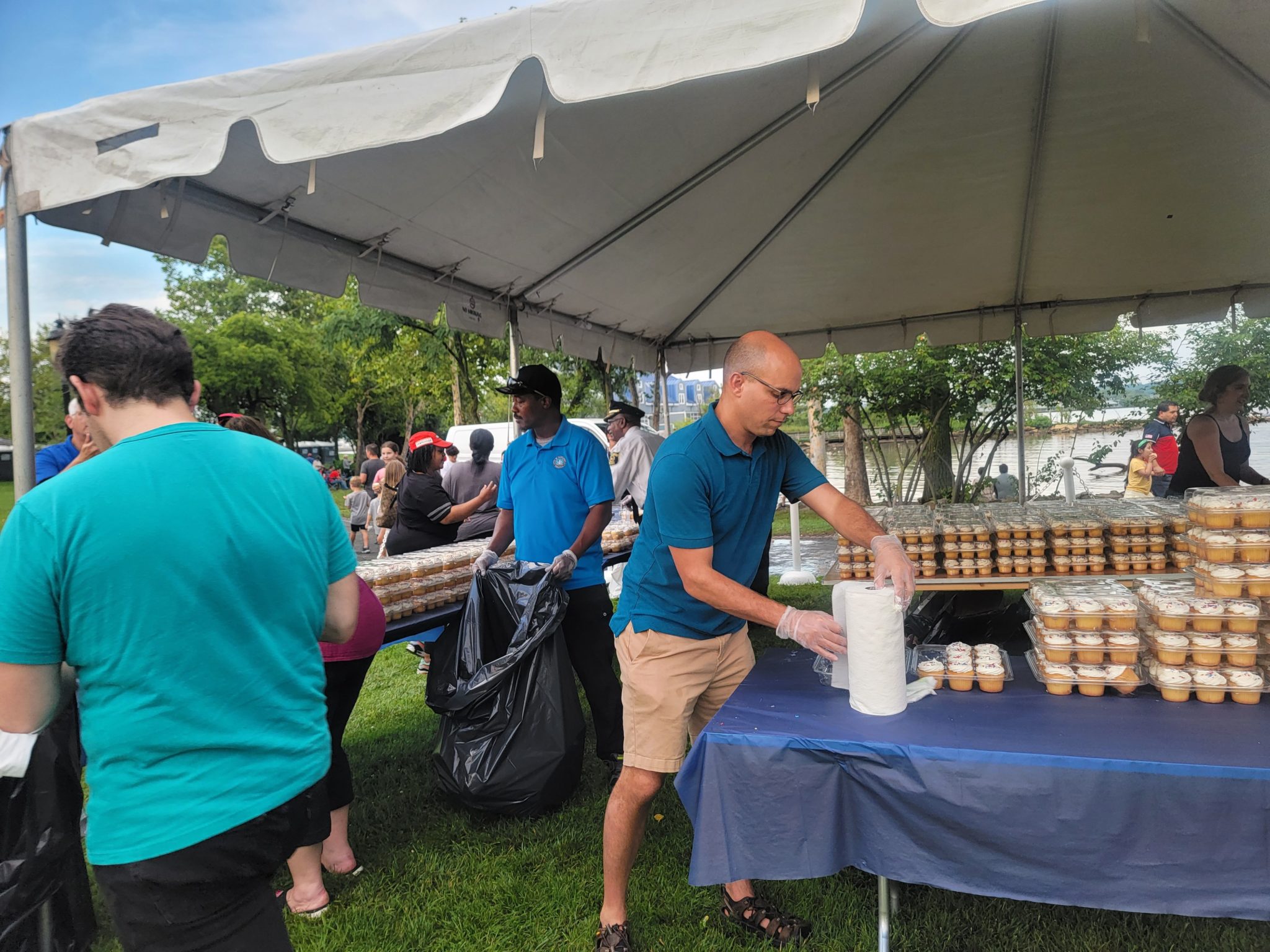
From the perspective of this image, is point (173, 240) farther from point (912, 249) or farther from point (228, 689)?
point (912, 249)

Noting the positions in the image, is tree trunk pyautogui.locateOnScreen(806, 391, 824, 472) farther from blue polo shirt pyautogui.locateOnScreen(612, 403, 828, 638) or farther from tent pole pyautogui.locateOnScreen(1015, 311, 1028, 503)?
blue polo shirt pyautogui.locateOnScreen(612, 403, 828, 638)

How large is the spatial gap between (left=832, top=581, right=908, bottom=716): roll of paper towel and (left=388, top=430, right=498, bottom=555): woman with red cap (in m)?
3.21

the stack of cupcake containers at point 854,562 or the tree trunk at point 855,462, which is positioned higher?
the tree trunk at point 855,462

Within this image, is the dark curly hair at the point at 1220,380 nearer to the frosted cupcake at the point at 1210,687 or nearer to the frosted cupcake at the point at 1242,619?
the frosted cupcake at the point at 1242,619

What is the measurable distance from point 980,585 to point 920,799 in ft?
7.33

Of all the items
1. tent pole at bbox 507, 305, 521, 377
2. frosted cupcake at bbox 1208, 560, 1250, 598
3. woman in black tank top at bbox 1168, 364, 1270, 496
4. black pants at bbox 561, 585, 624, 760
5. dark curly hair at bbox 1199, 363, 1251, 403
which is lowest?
black pants at bbox 561, 585, 624, 760

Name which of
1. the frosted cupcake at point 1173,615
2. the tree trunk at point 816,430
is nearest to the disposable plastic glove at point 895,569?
the frosted cupcake at point 1173,615

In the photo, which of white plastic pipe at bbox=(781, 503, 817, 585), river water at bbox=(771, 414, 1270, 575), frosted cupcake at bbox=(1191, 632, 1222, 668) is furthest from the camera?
river water at bbox=(771, 414, 1270, 575)

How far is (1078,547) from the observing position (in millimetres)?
3791

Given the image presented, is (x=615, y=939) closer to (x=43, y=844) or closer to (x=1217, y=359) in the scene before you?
(x=43, y=844)

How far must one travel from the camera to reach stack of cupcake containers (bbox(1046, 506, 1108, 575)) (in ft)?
12.3

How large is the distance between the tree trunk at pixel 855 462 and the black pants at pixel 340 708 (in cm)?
1139

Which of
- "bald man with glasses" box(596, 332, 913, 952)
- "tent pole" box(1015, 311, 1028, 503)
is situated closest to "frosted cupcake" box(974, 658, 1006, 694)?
"bald man with glasses" box(596, 332, 913, 952)

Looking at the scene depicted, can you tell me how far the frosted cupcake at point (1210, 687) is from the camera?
2.04 m
